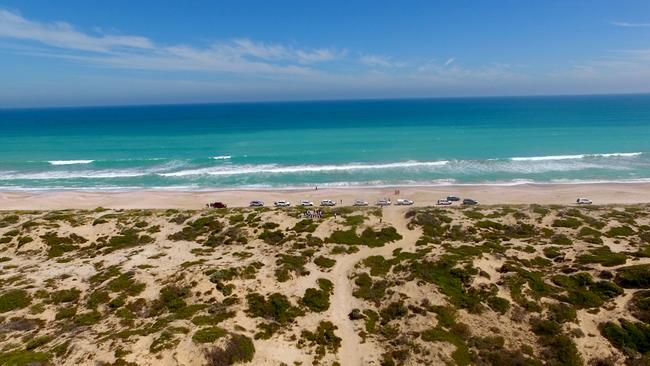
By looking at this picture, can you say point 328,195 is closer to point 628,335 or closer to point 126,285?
point 126,285

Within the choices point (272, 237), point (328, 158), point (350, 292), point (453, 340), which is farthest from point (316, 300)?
point (328, 158)

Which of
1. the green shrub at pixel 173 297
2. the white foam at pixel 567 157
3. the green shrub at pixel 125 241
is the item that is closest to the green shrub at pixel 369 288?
the green shrub at pixel 173 297

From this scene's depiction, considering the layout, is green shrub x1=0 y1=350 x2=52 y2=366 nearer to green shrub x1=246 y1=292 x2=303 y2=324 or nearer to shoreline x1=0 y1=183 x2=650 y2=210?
green shrub x1=246 y1=292 x2=303 y2=324

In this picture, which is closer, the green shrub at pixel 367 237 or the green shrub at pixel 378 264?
the green shrub at pixel 378 264

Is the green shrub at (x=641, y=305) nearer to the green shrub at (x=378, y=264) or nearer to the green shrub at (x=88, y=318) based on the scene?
the green shrub at (x=378, y=264)

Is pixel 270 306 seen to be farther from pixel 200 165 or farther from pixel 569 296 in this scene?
pixel 200 165
